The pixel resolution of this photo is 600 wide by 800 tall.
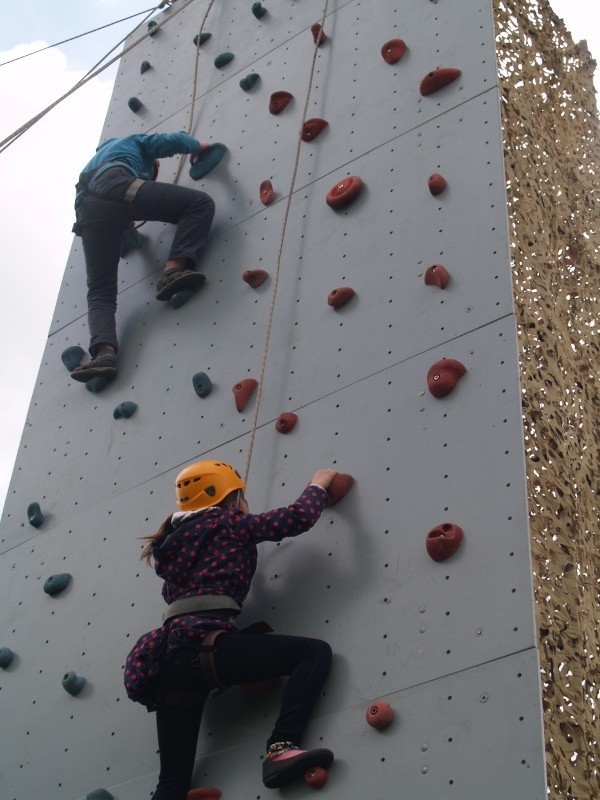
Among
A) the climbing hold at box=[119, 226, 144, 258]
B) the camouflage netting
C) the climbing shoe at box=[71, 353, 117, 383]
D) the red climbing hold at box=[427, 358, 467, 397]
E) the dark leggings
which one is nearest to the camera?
the camouflage netting

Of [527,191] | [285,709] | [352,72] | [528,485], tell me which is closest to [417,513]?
[528,485]

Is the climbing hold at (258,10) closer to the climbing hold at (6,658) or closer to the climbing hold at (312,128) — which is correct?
the climbing hold at (312,128)

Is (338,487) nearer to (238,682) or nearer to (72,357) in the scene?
(238,682)

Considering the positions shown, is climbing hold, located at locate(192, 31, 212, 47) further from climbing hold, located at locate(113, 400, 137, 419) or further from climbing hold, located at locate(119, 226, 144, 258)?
climbing hold, located at locate(113, 400, 137, 419)

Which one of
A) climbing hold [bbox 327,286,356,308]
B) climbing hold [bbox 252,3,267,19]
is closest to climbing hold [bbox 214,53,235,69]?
climbing hold [bbox 252,3,267,19]

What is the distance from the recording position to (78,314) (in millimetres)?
5719

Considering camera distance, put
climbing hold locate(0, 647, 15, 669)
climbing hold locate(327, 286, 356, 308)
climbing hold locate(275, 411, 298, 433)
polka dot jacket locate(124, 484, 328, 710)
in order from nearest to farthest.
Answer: polka dot jacket locate(124, 484, 328, 710)
climbing hold locate(275, 411, 298, 433)
climbing hold locate(327, 286, 356, 308)
climbing hold locate(0, 647, 15, 669)

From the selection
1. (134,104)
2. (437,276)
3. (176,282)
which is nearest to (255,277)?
(176,282)

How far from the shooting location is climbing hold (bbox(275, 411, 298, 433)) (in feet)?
13.2

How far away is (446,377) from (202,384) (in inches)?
47.6

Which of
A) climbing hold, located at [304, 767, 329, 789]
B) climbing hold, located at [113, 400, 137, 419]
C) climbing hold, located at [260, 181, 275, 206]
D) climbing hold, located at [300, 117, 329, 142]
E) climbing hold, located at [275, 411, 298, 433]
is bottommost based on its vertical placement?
climbing hold, located at [304, 767, 329, 789]

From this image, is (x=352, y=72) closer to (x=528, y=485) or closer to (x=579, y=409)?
(x=579, y=409)

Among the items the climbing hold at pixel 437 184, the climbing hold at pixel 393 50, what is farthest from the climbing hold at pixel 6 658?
the climbing hold at pixel 393 50

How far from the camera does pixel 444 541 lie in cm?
325
